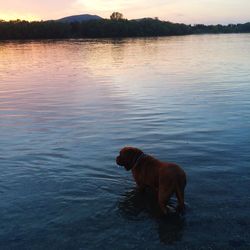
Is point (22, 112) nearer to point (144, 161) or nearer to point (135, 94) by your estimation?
point (135, 94)

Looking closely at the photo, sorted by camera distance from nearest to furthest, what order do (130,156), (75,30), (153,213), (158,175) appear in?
(158,175) < (153,213) < (130,156) < (75,30)

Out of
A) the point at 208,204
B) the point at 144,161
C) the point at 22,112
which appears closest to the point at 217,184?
the point at 208,204

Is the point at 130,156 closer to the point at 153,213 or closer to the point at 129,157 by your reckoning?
the point at 129,157

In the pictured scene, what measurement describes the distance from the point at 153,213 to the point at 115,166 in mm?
2598

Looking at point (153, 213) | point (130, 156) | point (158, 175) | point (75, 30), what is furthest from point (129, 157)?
point (75, 30)

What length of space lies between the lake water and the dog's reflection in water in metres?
0.02

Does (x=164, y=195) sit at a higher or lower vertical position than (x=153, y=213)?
higher

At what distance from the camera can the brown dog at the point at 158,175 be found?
6.89 m

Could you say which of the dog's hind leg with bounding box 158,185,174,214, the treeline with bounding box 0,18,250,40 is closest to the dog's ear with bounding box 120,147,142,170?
the dog's hind leg with bounding box 158,185,174,214

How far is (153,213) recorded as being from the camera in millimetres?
7652

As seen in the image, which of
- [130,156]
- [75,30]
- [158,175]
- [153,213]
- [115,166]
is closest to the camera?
[158,175]

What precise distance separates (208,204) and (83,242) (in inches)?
99.9

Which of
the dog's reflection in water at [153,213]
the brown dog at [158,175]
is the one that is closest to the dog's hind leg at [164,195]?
the brown dog at [158,175]

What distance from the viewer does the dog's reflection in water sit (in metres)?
6.88
